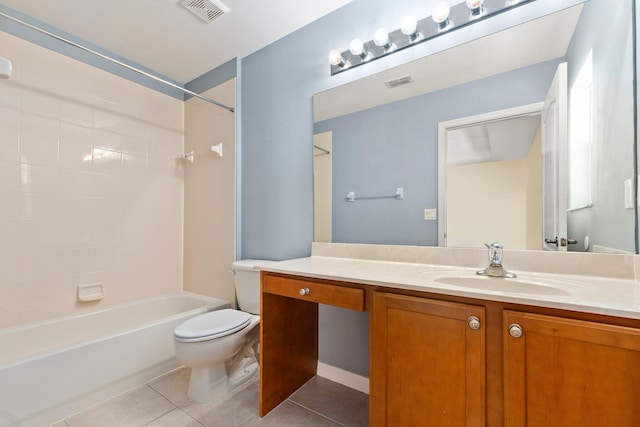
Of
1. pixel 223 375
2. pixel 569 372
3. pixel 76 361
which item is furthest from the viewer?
pixel 223 375

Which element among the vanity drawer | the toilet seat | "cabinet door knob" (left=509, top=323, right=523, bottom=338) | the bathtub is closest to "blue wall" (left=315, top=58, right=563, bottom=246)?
the vanity drawer

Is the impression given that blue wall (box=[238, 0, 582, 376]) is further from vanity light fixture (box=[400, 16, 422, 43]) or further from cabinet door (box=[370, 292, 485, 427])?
cabinet door (box=[370, 292, 485, 427])

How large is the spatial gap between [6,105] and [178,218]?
4.21ft

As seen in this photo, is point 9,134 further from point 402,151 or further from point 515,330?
point 515,330

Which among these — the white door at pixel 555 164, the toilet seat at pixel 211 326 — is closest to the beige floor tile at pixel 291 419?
the toilet seat at pixel 211 326

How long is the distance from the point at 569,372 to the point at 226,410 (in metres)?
1.49

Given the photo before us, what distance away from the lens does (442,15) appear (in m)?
1.35

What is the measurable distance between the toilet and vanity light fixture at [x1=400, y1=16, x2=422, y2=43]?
1.42 m

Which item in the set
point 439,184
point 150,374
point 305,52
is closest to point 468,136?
point 439,184

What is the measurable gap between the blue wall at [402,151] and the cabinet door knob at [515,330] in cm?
65

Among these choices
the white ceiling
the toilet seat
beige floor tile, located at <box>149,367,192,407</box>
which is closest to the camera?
the white ceiling

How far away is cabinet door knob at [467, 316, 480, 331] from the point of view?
843 mm

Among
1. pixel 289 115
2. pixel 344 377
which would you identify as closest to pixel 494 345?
pixel 344 377

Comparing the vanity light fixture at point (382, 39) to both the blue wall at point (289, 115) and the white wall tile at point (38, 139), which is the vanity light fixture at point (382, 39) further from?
the white wall tile at point (38, 139)
